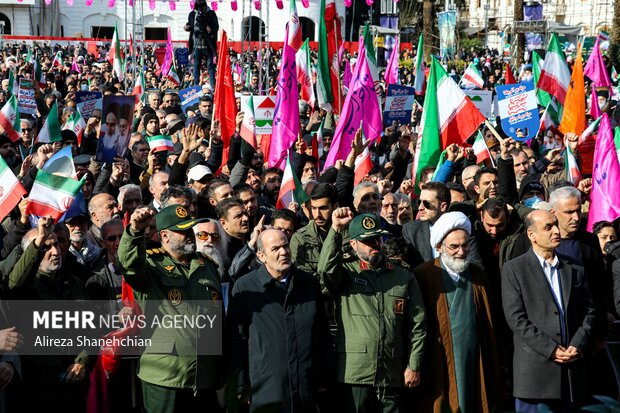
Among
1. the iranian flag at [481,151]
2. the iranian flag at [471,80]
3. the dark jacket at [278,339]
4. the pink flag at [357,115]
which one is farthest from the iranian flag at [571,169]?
the iranian flag at [471,80]

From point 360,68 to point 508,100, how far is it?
1.64 metres

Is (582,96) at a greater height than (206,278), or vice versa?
(582,96)

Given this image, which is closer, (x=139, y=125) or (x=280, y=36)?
(x=139, y=125)

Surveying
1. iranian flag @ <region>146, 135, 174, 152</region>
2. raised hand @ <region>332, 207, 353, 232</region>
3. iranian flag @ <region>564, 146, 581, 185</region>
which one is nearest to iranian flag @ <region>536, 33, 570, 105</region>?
iranian flag @ <region>564, 146, 581, 185</region>

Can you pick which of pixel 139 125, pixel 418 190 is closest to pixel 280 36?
pixel 139 125

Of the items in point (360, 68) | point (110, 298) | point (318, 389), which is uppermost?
point (360, 68)

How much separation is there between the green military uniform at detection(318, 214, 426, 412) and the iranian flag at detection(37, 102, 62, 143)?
5.00 meters

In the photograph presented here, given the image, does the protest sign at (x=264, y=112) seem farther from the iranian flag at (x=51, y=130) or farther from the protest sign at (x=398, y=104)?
the iranian flag at (x=51, y=130)

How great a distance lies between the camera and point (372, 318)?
5.61 m

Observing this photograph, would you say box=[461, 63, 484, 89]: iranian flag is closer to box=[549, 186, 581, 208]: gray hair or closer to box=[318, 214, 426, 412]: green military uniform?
box=[549, 186, 581, 208]: gray hair

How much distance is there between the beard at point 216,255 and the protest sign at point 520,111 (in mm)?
6002

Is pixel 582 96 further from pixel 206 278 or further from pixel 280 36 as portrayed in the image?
pixel 280 36

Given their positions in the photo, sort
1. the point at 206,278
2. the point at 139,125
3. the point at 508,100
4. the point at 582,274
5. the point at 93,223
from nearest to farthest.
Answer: the point at 206,278
the point at 582,274
the point at 93,223
the point at 508,100
the point at 139,125

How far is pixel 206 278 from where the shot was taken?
17.9 ft
